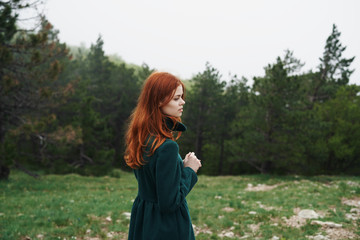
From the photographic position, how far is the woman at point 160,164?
2.14 m

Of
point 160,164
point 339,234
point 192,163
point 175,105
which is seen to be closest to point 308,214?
point 339,234

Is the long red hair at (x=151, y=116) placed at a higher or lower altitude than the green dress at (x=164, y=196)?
higher

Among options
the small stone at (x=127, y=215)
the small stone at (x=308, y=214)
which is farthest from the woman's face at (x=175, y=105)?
the small stone at (x=308, y=214)

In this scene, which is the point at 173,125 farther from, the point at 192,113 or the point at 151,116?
the point at 192,113

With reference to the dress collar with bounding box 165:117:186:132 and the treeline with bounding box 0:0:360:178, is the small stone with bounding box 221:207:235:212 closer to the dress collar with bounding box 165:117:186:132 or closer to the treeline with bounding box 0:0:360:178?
the dress collar with bounding box 165:117:186:132

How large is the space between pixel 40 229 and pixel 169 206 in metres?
5.25

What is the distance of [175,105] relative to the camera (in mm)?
2398

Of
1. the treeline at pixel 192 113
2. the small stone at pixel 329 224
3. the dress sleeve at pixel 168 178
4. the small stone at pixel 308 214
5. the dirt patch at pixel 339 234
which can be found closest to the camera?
the dress sleeve at pixel 168 178

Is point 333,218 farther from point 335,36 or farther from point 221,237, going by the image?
point 335,36

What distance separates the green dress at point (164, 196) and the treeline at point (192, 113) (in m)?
12.7

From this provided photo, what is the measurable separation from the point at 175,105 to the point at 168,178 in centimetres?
66

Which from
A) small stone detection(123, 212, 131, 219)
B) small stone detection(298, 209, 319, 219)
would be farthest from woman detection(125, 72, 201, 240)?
small stone detection(298, 209, 319, 219)

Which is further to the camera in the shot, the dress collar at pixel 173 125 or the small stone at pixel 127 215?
the small stone at pixel 127 215

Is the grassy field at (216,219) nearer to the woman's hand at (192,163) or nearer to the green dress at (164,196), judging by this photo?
the green dress at (164,196)
